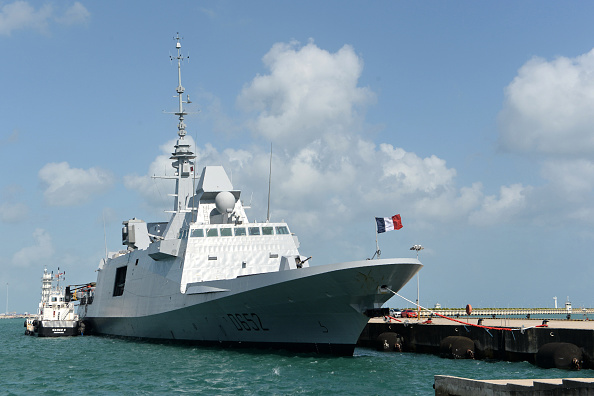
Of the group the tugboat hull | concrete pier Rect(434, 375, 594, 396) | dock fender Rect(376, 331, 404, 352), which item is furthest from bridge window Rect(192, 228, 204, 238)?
the tugboat hull

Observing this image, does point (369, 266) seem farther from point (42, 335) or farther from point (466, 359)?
point (42, 335)

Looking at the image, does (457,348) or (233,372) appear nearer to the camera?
(233,372)

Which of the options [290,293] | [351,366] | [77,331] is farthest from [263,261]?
[77,331]

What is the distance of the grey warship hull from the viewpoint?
22250 millimetres

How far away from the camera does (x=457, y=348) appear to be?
26047 mm

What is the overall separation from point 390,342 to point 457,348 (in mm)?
4744

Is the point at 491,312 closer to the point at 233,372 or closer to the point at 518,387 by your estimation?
the point at 233,372

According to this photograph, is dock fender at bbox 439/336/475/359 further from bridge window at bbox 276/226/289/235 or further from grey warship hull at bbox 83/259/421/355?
bridge window at bbox 276/226/289/235

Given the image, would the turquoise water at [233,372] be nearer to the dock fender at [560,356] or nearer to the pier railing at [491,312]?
the dock fender at [560,356]

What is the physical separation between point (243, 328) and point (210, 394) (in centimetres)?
821

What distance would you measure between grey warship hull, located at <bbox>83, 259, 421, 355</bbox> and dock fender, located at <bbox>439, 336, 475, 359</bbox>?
4.80 metres

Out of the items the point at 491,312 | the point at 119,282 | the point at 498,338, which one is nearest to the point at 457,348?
the point at 498,338

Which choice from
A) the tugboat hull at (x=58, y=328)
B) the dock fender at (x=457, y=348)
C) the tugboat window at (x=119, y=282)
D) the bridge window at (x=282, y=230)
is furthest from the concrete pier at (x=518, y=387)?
the tugboat hull at (x=58, y=328)

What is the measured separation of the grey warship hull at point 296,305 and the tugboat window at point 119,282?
1048 cm
